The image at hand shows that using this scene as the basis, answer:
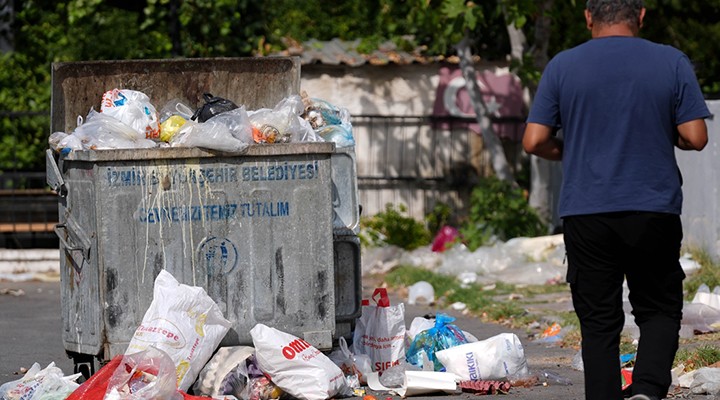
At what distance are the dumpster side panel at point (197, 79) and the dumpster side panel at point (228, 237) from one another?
1.07 m

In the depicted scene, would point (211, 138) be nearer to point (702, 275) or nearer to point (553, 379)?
point (553, 379)

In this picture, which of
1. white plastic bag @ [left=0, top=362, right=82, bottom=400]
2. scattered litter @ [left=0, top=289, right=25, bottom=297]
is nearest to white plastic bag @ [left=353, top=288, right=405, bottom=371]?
white plastic bag @ [left=0, top=362, right=82, bottom=400]

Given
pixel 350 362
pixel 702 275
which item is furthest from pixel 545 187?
pixel 350 362

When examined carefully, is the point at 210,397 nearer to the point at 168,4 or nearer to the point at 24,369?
the point at 24,369

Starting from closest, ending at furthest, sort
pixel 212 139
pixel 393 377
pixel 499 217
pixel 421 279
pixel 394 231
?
pixel 212 139, pixel 393 377, pixel 421 279, pixel 499 217, pixel 394 231

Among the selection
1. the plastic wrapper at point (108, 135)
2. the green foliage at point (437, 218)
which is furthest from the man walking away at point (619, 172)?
the green foliage at point (437, 218)

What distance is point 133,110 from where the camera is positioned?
643 cm

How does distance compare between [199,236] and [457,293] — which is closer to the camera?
[199,236]

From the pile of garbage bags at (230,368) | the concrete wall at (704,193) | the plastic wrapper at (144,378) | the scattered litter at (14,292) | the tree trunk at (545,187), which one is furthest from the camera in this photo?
the tree trunk at (545,187)

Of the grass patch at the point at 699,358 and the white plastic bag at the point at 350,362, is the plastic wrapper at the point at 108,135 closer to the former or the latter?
the white plastic bag at the point at 350,362

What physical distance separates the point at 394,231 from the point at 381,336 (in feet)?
25.4

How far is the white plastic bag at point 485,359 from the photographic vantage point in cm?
621

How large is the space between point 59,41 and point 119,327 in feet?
40.6

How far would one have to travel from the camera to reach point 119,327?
235 inches
